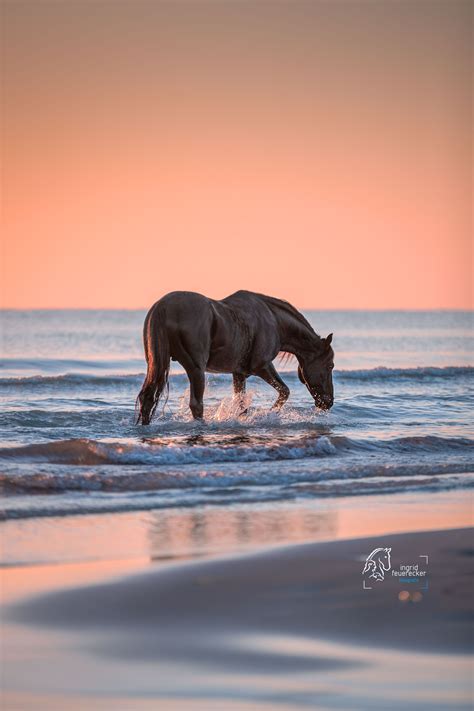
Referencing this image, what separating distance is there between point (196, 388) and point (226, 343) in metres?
0.77

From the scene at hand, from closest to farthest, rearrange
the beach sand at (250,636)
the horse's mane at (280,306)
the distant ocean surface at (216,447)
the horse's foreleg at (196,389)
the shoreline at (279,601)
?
the beach sand at (250,636) → the shoreline at (279,601) → the distant ocean surface at (216,447) → the horse's foreleg at (196,389) → the horse's mane at (280,306)

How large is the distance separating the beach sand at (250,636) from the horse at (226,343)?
17.8 feet

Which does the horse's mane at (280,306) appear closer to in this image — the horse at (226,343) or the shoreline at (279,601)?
the horse at (226,343)

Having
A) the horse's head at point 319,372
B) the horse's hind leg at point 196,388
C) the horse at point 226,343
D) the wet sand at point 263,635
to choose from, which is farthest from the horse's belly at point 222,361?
the wet sand at point 263,635

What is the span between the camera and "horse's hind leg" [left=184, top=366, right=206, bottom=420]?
11.5 meters

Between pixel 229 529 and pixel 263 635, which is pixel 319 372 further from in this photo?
pixel 263 635

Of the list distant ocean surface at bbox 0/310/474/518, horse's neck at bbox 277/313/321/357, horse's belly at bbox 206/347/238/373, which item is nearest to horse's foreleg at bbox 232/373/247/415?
distant ocean surface at bbox 0/310/474/518

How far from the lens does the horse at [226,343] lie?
11.2 meters

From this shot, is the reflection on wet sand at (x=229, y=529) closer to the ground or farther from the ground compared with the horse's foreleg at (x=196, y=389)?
closer to the ground

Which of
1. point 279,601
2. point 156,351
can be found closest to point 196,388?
point 156,351

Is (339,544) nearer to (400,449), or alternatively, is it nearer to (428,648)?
(428,648)

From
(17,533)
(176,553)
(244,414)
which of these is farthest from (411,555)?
(244,414)

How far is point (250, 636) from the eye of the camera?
459cm

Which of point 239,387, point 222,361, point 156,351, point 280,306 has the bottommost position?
point 239,387
